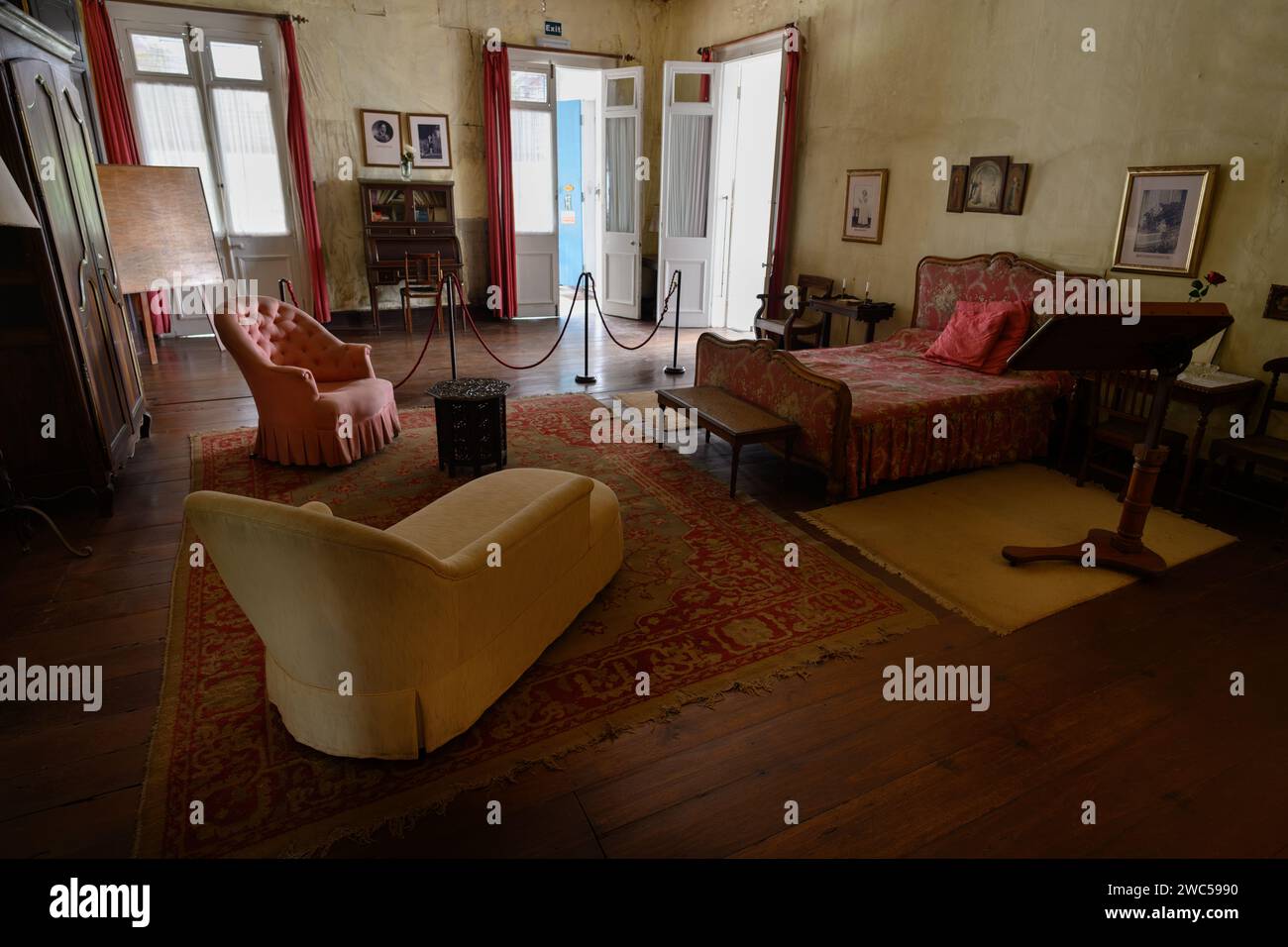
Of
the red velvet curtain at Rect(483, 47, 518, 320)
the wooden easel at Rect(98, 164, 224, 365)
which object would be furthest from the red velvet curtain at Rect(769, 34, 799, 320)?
the wooden easel at Rect(98, 164, 224, 365)

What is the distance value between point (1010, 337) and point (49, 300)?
554 centimetres

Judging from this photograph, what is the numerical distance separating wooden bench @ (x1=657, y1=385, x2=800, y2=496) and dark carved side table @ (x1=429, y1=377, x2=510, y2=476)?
3.87ft

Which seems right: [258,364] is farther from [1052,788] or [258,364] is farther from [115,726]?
[1052,788]

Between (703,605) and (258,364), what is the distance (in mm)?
2952

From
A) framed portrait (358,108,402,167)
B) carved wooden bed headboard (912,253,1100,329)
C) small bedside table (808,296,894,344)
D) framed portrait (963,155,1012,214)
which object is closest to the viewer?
carved wooden bed headboard (912,253,1100,329)

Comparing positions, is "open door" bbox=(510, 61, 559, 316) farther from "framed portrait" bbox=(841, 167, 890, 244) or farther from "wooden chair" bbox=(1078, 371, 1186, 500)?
"wooden chair" bbox=(1078, 371, 1186, 500)

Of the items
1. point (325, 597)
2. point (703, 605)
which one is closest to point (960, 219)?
point (703, 605)

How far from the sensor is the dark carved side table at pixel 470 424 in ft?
13.5

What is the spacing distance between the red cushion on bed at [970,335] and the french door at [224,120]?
22.4 feet

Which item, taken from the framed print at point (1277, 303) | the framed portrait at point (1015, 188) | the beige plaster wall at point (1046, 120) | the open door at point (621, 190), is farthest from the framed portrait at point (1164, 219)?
the open door at point (621, 190)

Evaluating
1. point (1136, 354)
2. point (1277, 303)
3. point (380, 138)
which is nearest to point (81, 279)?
point (1136, 354)

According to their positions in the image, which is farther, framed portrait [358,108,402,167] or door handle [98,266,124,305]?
framed portrait [358,108,402,167]

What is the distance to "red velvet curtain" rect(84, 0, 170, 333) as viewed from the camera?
6.62 m

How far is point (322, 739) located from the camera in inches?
83.2
